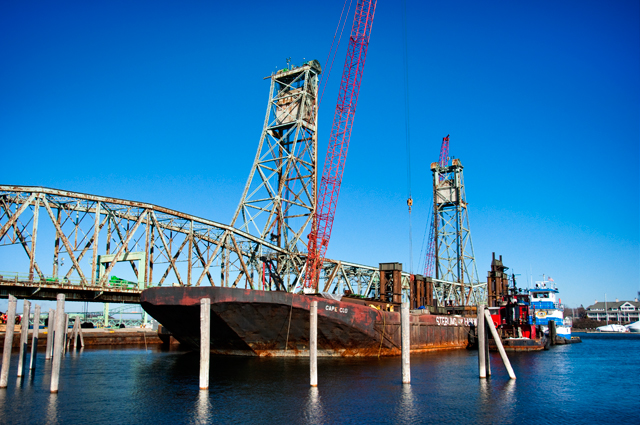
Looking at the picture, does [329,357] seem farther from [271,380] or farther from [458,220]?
[458,220]

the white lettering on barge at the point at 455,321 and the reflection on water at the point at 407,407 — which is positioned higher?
the white lettering on barge at the point at 455,321

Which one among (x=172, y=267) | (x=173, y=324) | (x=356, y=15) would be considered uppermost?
(x=356, y=15)

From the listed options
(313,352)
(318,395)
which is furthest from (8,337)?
(318,395)

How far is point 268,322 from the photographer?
138ft

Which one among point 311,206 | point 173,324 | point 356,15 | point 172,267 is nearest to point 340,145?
point 311,206

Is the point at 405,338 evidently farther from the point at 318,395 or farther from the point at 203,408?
the point at 203,408

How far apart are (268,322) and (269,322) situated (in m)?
0.08

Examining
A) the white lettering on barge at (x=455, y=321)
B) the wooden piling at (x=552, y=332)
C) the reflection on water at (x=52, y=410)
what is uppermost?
the white lettering on barge at (x=455, y=321)

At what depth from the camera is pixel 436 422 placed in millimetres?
23578

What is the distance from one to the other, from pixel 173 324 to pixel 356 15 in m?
51.6

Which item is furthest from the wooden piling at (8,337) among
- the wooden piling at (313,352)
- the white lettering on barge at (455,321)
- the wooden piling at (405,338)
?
the white lettering on barge at (455,321)

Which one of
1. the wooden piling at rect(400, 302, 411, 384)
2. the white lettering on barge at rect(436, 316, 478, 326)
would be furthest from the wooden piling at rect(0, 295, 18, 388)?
the white lettering on barge at rect(436, 316, 478, 326)

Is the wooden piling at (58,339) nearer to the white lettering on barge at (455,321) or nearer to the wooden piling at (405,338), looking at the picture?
the wooden piling at (405,338)

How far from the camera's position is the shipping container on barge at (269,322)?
1576 inches
